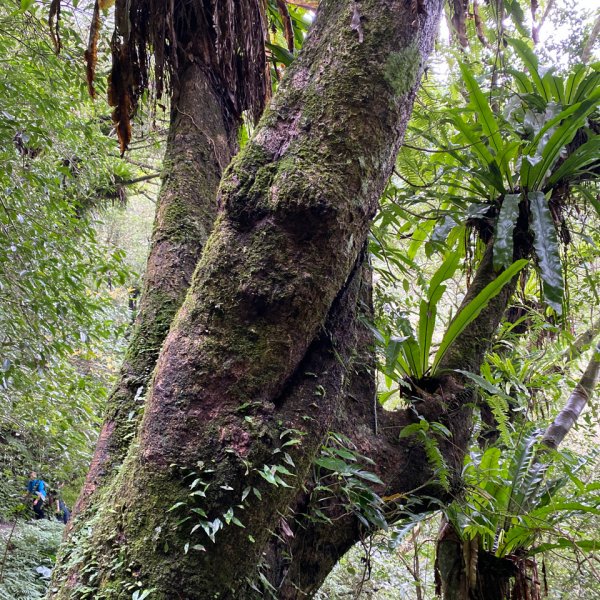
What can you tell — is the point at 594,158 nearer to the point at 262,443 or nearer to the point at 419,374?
the point at 419,374

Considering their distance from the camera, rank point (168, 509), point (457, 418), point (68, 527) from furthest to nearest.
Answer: point (457, 418), point (68, 527), point (168, 509)

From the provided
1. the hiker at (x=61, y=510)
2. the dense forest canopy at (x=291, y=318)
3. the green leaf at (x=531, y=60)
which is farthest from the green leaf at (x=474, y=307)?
the hiker at (x=61, y=510)

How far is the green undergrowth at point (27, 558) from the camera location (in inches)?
142

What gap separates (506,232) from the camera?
1.95 metres

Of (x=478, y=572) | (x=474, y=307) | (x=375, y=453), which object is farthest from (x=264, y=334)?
(x=478, y=572)

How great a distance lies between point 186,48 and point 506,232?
1.52m

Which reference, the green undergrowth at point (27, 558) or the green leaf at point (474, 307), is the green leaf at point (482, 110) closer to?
the green leaf at point (474, 307)

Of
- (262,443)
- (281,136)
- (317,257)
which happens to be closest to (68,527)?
(262,443)

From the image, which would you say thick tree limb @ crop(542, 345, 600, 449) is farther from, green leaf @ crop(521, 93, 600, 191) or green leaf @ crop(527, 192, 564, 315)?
green leaf @ crop(521, 93, 600, 191)

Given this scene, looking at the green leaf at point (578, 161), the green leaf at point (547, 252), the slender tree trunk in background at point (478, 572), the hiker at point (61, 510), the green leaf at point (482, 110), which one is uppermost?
the green leaf at point (482, 110)

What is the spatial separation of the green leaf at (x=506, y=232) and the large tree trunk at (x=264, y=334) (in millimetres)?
886

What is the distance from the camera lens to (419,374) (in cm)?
184

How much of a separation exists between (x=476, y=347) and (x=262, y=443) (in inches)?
46.4

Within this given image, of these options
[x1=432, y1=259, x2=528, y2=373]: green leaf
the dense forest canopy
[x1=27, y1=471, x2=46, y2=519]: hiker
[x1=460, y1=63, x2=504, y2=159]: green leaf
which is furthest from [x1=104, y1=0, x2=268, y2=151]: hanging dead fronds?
[x1=27, y1=471, x2=46, y2=519]: hiker
